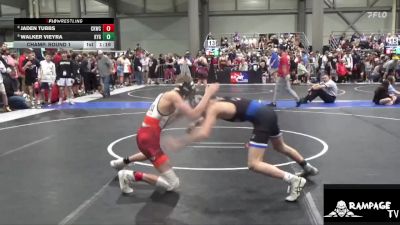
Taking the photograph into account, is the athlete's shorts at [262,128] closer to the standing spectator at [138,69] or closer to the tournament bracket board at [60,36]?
the tournament bracket board at [60,36]

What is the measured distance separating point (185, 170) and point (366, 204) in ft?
10.8

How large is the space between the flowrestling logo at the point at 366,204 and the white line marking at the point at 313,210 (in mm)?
882

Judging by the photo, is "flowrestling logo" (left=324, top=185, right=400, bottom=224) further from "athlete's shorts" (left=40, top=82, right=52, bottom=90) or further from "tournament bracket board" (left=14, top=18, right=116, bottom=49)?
"tournament bracket board" (left=14, top=18, right=116, bottom=49)

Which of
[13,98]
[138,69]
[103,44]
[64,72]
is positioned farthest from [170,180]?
[138,69]

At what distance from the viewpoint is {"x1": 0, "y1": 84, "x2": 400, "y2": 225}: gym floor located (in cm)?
462

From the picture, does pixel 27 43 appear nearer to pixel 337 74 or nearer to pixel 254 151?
pixel 254 151

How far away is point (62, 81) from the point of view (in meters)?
14.2

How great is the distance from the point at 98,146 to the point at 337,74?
18.1 meters

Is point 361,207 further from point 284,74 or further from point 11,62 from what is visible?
point 11,62

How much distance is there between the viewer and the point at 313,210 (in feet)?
15.2

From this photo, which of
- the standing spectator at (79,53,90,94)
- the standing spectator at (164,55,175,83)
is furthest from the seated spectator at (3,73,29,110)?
the standing spectator at (164,55,175,83)

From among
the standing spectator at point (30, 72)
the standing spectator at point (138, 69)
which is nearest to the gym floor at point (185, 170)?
the standing spectator at point (30, 72)

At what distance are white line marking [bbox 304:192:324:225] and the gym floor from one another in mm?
10
